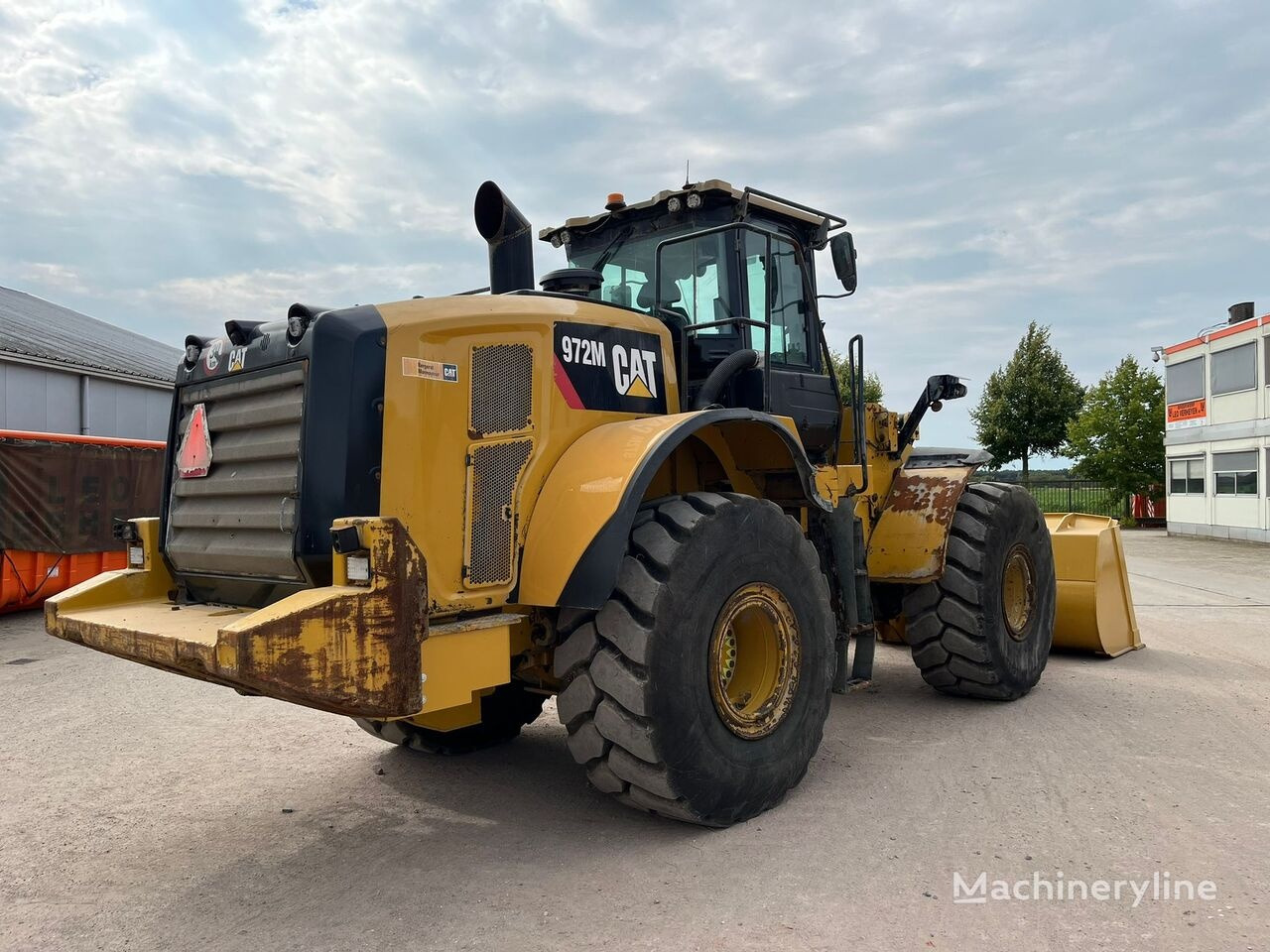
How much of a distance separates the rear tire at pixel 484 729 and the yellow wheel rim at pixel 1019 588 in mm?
3407

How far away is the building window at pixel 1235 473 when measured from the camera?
80.4 ft

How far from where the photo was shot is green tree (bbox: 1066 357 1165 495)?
3284cm

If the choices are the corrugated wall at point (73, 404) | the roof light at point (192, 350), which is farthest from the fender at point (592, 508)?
the corrugated wall at point (73, 404)

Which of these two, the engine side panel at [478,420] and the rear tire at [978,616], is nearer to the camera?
the engine side panel at [478,420]

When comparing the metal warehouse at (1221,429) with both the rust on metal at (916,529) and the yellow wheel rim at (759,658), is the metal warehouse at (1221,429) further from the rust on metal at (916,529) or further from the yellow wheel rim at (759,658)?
the yellow wheel rim at (759,658)

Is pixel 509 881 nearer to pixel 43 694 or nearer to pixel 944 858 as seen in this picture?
pixel 944 858

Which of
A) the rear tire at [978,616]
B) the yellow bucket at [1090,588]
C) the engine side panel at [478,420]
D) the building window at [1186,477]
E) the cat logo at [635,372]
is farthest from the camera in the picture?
the building window at [1186,477]

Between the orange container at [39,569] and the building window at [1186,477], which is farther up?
the building window at [1186,477]

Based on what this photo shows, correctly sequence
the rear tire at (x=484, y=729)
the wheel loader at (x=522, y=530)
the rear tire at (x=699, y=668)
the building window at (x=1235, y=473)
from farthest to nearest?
the building window at (x=1235, y=473)
the rear tire at (x=484, y=729)
the rear tire at (x=699, y=668)
the wheel loader at (x=522, y=530)

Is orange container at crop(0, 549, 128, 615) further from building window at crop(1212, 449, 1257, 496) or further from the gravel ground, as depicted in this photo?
building window at crop(1212, 449, 1257, 496)

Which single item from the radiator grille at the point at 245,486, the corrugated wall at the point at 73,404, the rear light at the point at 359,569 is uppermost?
the corrugated wall at the point at 73,404

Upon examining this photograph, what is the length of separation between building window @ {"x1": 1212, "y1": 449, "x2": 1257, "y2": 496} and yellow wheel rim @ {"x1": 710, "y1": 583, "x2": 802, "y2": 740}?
25.1 meters

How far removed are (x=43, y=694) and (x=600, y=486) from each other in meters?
5.89

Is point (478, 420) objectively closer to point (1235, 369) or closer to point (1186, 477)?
point (1235, 369)
